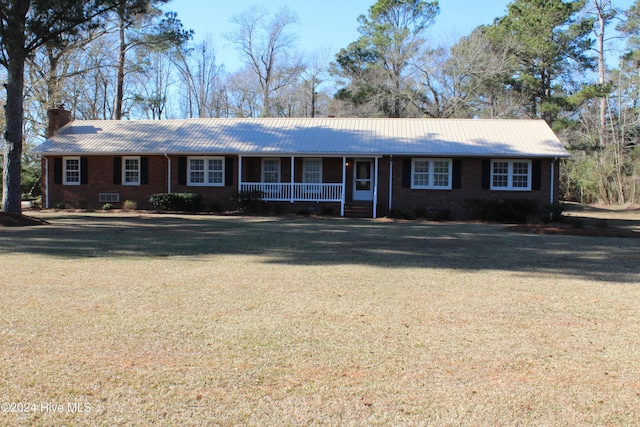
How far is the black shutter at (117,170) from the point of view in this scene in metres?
24.4

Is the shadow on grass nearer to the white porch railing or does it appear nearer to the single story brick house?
the white porch railing

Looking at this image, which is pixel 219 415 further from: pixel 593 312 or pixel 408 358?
pixel 593 312

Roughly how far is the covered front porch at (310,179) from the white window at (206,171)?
40.1 inches

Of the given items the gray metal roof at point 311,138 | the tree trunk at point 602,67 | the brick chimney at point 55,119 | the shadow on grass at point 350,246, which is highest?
the tree trunk at point 602,67

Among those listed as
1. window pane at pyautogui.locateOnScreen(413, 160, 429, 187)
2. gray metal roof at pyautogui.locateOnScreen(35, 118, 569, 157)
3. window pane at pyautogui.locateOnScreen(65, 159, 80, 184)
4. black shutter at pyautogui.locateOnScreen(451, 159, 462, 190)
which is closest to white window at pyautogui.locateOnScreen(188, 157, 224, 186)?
gray metal roof at pyautogui.locateOnScreen(35, 118, 569, 157)

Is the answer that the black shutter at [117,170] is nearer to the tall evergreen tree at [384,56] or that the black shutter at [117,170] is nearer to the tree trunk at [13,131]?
the tree trunk at [13,131]

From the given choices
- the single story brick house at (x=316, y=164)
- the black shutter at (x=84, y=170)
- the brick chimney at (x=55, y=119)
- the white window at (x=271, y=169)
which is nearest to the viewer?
the single story brick house at (x=316, y=164)

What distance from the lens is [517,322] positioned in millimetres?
5766

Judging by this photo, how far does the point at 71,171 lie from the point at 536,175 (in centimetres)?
2063

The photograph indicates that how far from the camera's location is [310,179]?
23812 millimetres

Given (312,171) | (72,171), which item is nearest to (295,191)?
(312,171)

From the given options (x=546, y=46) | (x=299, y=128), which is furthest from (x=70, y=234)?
(x=546, y=46)

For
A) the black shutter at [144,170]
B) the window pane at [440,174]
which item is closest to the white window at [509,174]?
the window pane at [440,174]

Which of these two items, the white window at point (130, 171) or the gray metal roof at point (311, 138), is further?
the white window at point (130, 171)
